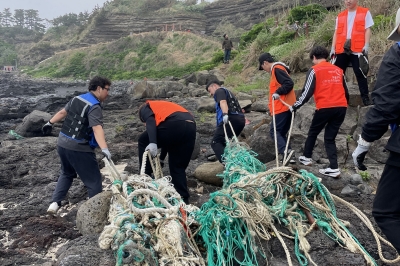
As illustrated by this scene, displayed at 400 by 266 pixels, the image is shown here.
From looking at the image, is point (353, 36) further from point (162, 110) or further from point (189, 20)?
point (189, 20)

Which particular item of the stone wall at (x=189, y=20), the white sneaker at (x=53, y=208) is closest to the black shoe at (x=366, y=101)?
the white sneaker at (x=53, y=208)

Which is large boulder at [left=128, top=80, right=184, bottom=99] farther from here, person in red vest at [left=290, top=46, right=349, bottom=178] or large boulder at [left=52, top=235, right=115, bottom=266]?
large boulder at [left=52, top=235, right=115, bottom=266]

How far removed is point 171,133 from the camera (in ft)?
14.4

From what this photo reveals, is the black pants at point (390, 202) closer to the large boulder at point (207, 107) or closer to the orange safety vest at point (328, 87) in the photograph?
the orange safety vest at point (328, 87)

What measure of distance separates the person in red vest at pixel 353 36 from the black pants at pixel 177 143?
10.4 feet

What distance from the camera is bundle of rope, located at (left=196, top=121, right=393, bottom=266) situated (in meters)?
2.71

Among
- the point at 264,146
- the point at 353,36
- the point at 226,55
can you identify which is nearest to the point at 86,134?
the point at 264,146

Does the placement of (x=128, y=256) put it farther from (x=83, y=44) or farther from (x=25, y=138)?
(x=83, y=44)

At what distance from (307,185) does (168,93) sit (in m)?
14.2

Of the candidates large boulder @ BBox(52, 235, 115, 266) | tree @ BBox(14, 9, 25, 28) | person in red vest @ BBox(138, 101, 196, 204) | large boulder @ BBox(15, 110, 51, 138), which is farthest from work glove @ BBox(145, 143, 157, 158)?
tree @ BBox(14, 9, 25, 28)

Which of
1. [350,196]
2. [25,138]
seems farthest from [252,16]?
[350,196]

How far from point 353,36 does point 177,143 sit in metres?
3.55

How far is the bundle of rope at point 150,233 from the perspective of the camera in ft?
7.89

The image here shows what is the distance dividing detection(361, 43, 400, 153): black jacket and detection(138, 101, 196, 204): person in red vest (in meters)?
2.43
